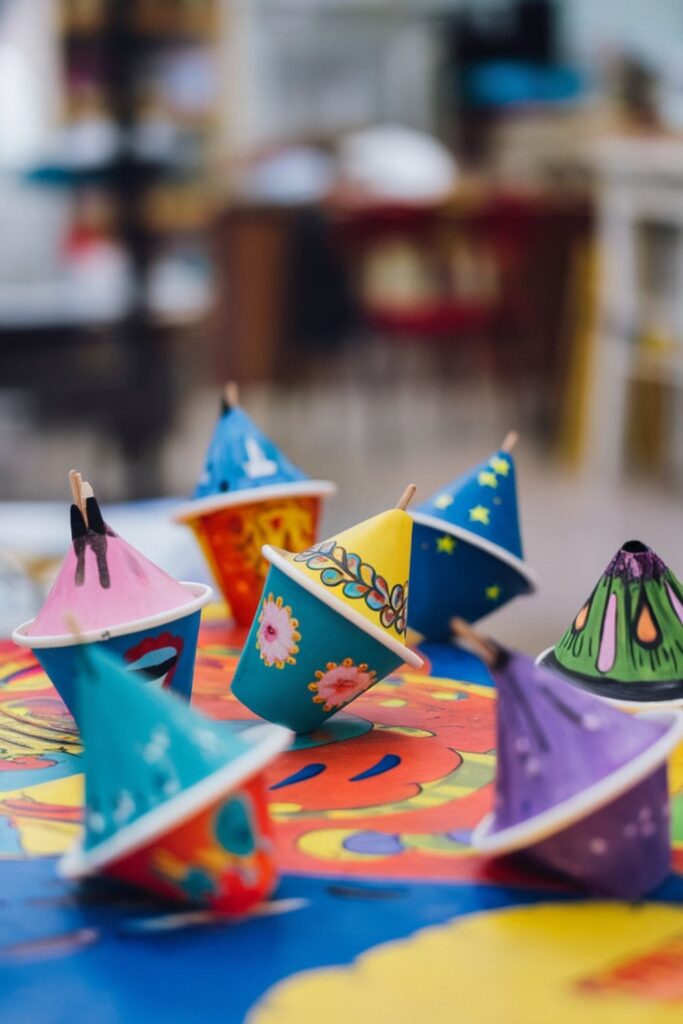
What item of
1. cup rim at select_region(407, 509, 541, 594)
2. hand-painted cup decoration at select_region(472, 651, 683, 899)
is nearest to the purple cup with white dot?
hand-painted cup decoration at select_region(472, 651, 683, 899)

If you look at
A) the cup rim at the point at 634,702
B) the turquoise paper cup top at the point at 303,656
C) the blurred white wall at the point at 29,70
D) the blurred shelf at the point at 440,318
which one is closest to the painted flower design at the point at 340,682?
the turquoise paper cup top at the point at 303,656

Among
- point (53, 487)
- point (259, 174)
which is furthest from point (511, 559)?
point (259, 174)

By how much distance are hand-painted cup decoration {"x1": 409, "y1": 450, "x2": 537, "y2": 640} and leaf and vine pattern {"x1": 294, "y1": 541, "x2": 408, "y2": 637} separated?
223 mm

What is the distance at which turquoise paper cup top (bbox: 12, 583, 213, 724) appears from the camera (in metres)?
0.83

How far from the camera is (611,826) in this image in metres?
0.66

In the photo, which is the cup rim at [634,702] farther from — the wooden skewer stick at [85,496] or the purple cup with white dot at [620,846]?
the wooden skewer stick at [85,496]

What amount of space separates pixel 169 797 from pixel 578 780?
7.6 inches

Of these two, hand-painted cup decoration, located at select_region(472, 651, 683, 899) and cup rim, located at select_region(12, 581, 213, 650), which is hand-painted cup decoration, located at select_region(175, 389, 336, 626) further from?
hand-painted cup decoration, located at select_region(472, 651, 683, 899)

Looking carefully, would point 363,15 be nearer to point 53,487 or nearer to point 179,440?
point 179,440

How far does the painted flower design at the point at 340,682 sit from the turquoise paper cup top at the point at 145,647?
0.29 feet

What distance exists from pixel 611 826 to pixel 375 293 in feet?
17.6

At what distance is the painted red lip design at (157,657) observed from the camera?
33.3 inches

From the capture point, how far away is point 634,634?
870 mm

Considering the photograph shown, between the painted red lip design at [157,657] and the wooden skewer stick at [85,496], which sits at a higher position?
the wooden skewer stick at [85,496]
